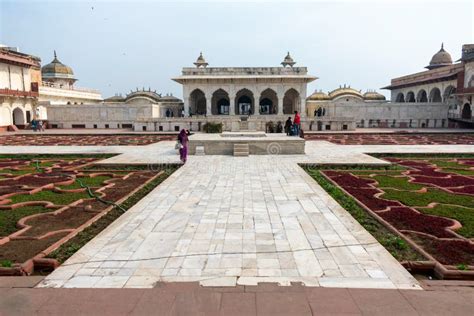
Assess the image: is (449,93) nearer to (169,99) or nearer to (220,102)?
(220,102)

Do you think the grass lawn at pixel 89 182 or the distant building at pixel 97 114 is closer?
the grass lawn at pixel 89 182

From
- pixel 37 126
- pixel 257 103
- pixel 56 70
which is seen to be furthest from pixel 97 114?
pixel 56 70

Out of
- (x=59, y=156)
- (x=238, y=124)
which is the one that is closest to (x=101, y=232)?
(x=59, y=156)

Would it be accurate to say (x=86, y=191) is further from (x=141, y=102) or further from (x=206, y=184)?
(x=141, y=102)

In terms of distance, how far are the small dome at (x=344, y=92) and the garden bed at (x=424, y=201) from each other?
29625 millimetres

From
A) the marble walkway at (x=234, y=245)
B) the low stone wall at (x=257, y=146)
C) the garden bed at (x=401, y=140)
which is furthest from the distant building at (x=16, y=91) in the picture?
the marble walkway at (x=234, y=245)

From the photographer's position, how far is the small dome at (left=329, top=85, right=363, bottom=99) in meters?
39.9

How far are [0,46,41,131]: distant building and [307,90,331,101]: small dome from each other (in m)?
27.5

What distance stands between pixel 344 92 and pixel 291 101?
6.37 m

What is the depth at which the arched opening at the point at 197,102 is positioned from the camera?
36194 mm

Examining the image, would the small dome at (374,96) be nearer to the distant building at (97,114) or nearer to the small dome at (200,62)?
the small dome at (200,62)

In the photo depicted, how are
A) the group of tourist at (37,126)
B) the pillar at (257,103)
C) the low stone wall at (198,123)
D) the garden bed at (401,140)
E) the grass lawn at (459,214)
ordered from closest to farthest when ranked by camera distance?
the grass lawn at (459,214), the garden bed at (401,140), the low stone wall at (198,123), the group of tourist at (37,126), the pillar at (257,103)

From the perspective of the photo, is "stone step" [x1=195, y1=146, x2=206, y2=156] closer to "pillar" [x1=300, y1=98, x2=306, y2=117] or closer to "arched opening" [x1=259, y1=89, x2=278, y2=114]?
"pillar" [x1=300, y1=98, x2=306, y2=117]

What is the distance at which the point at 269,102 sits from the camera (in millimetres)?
40188
